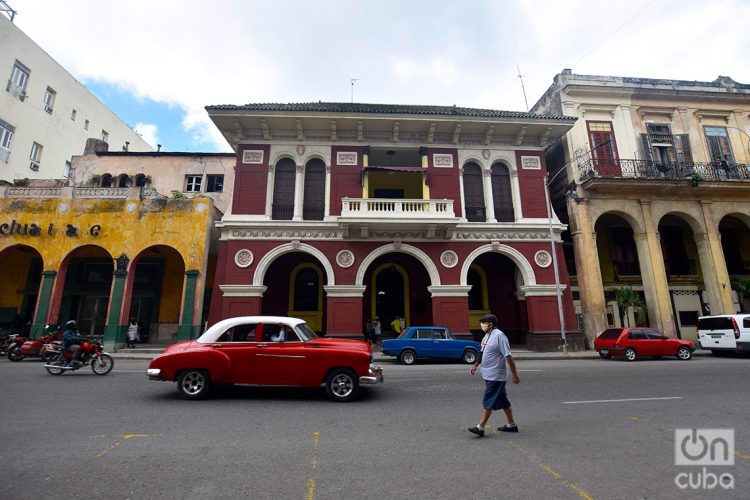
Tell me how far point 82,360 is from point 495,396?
11.1 m

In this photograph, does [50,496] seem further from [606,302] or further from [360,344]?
[606,302]

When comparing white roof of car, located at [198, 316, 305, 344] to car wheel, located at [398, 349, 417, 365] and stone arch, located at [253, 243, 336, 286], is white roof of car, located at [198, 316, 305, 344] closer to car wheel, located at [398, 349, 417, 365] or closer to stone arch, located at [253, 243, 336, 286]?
car wheel, located at [398, 349, 417, 365]

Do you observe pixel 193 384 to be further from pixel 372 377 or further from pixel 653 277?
pixel 653 277

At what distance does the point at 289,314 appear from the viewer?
1827cm

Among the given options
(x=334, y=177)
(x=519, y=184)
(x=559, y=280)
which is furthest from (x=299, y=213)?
(x=559, y=280)

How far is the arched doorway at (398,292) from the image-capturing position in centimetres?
1875

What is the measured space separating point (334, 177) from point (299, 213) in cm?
258

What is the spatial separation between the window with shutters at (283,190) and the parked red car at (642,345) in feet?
51.3

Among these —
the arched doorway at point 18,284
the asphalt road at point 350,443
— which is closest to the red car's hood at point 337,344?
the asphalt road at point 350,443

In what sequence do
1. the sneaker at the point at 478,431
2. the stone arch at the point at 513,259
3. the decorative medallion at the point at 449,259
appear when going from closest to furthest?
the sneaker at the point at 478,431, the decorative medallion at the point at 449,259, the stone arch at the point at 513,259

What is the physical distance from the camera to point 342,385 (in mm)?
7105

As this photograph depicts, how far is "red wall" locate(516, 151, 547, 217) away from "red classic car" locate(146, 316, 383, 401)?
46.7 ft

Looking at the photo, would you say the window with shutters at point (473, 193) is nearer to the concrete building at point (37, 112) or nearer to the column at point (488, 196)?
the column at point (488, 196)

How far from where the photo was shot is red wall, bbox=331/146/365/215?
1752 centimetres
